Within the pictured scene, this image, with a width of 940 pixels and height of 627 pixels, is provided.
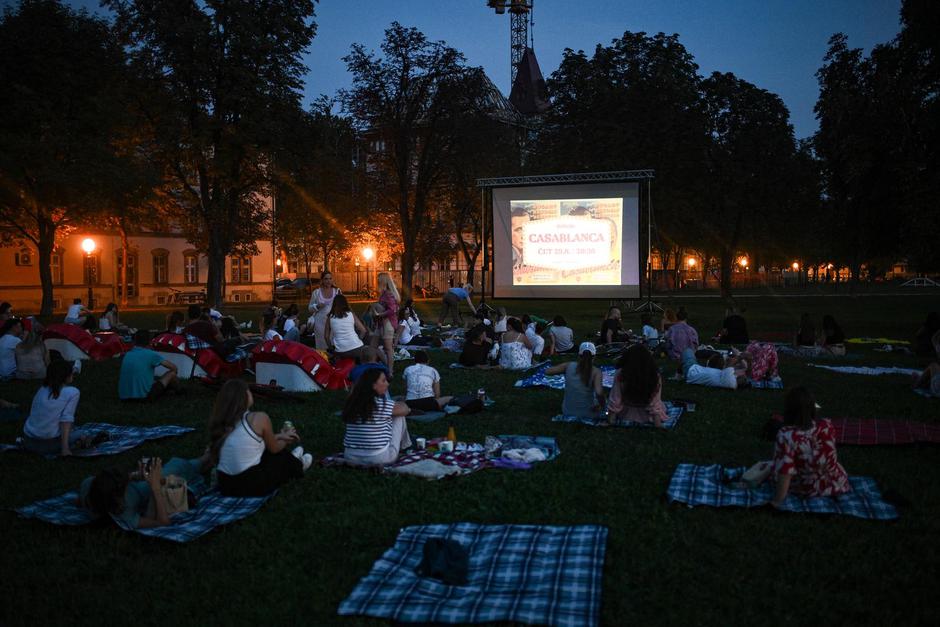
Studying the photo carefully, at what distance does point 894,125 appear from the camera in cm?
1945

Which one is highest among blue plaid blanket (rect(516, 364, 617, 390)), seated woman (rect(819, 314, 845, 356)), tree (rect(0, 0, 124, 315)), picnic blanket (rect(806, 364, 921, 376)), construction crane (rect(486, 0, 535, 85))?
construction crane (rect(486, 0, 535, 85))

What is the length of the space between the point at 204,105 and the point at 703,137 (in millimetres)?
18450

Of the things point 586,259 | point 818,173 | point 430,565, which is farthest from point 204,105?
point 430,565

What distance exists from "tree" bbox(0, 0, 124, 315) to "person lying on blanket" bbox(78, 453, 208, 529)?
75.8 feet

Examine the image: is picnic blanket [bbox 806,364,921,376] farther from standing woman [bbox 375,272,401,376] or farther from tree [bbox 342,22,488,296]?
tree [bbox 342,22,488,296]

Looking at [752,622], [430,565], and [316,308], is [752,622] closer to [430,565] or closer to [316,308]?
[430,565]

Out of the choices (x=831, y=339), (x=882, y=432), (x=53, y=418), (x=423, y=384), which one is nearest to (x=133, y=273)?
(x=423, y=384)

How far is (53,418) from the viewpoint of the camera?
736cm

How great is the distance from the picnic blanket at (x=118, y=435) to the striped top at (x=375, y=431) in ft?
8.79

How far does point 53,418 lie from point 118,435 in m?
1.07

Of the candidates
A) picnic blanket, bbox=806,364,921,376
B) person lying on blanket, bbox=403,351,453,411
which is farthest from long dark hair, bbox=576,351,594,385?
picnic blanket, bbox=806,364,921,376

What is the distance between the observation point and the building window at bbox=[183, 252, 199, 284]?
41.9 meters

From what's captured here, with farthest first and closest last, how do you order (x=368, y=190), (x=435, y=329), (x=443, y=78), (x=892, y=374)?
1. (x=368, y=190)
2. (x=443, y=78)
3. (x=435, y=329)
4. (x=892, y=374)

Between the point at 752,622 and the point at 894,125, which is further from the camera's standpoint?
the point at 894,125
